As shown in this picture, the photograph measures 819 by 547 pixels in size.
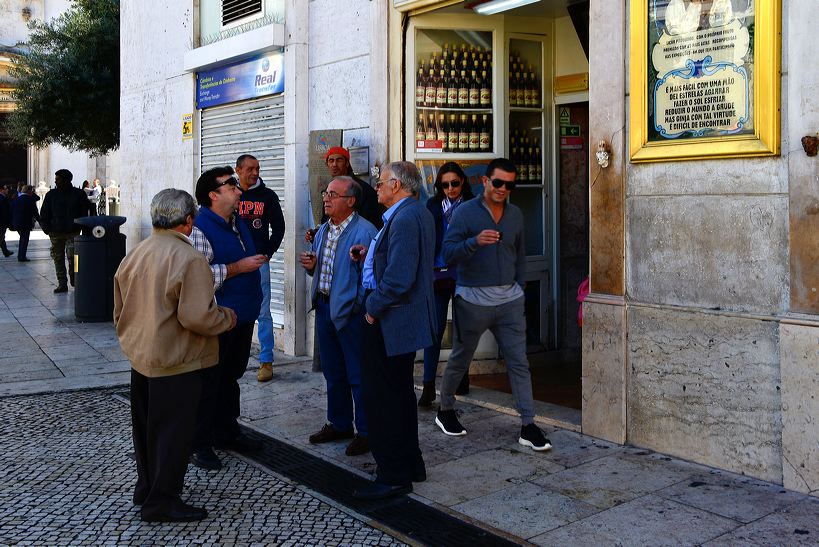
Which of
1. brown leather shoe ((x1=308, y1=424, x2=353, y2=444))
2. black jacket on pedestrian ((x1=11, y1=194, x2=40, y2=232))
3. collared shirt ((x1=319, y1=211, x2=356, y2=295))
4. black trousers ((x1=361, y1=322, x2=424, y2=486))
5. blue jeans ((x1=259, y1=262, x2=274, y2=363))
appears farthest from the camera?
black jacket on pedestrian ((x1=11, y1=194, x2=40, y2=232))

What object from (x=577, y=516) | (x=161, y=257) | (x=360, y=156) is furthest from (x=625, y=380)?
(x=360, y=156)

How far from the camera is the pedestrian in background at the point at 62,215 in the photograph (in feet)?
46.5

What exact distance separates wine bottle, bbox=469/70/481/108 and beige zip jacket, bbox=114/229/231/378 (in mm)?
4054

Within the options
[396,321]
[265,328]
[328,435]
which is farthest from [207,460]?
[265,328]

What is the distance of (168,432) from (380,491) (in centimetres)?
111

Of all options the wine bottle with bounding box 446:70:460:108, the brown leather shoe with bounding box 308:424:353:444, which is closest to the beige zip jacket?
the brown leather shoe with bounding box 308:424:353:444

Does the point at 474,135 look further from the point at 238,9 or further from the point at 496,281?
the point at 238,9

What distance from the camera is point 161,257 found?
14.0 ft

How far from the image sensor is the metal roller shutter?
9469 millimetres

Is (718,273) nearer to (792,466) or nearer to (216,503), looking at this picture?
(792,466)

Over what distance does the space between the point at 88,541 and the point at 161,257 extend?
1322 millimetres

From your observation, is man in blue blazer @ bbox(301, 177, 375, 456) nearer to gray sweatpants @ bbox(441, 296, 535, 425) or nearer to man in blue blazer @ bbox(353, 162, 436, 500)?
man in blue blazer @ bbox(353, 162, 436, 500)

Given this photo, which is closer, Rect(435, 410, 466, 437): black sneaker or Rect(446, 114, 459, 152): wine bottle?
Rect(435, 410, 466, 437): black sneaker

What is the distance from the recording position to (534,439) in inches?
219
